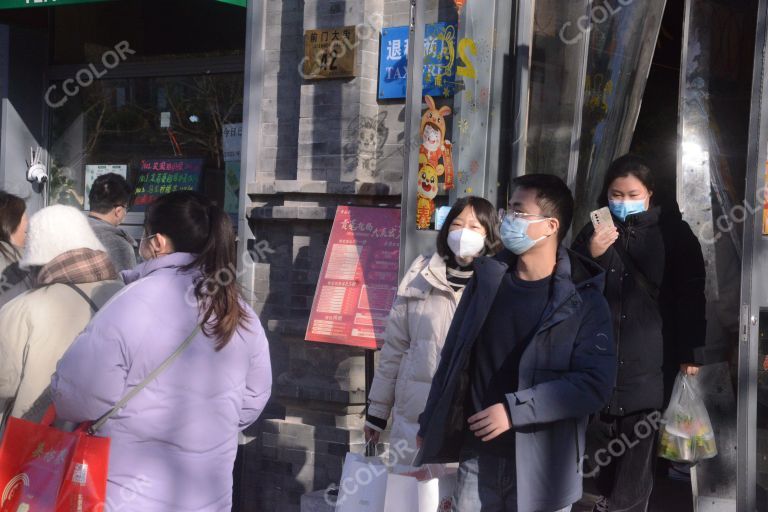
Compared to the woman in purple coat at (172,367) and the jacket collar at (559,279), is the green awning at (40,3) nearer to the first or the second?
the woman in purple coat at (172,367)

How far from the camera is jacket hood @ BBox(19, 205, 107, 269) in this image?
14.4ft

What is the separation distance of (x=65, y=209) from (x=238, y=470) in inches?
130

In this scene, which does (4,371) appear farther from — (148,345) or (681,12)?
→ (681,12)

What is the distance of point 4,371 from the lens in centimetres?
431

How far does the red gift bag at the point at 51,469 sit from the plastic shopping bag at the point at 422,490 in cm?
123

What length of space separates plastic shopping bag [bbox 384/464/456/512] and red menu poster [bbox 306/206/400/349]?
2003mm

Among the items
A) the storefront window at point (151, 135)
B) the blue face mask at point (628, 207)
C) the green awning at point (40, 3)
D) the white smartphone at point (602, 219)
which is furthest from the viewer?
the storefront window at point (151, 135)

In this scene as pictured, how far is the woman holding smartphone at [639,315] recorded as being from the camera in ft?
16.3

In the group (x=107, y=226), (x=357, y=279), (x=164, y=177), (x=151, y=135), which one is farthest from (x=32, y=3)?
(x=357, y=279)

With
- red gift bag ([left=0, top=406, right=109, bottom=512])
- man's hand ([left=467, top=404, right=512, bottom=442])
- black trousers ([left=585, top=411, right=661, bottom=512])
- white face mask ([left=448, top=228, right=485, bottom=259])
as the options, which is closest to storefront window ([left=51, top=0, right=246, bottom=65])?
white face mask ([left=448, top=228, right=485, bottom=259])

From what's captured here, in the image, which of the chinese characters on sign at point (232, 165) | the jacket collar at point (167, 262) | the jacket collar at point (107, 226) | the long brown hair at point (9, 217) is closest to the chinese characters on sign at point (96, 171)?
the chinese characters on sign at point (232, 165)

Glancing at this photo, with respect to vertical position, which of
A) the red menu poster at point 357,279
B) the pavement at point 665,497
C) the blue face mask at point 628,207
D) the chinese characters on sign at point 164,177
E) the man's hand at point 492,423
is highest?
the chinese characters on sign at point 164,177

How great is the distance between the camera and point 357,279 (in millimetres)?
6551

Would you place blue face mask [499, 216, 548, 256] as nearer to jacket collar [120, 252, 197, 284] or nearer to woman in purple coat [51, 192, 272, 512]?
woman in purple coat [51, 192, 272, 512]
